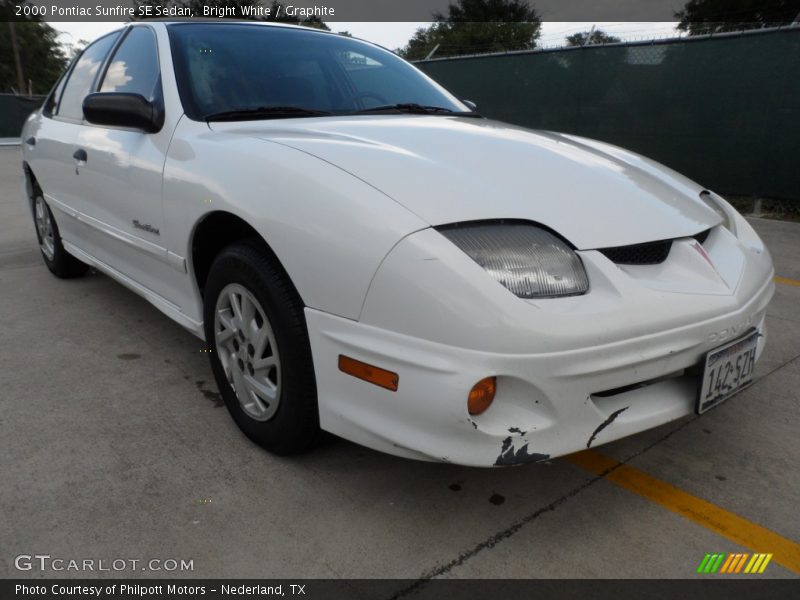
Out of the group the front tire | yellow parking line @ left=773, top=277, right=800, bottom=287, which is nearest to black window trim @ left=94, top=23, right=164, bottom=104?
the front tire

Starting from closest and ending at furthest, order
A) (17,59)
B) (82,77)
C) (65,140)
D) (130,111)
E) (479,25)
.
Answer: (130,111) → (65,140) → (82,77) → (17,59) → (479,25)

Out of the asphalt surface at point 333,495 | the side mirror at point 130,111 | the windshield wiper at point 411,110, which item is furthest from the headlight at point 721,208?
the side mirror at point 130,111

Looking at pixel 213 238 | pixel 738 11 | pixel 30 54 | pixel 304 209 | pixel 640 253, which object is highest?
pixel 738 11

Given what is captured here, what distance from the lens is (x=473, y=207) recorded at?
5.36 ft

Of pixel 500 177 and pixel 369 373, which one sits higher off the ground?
pixel 500 177

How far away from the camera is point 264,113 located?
2.38 metres

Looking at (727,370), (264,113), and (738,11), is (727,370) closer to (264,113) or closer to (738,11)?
(264,113)

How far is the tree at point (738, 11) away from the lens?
24500 millimetres

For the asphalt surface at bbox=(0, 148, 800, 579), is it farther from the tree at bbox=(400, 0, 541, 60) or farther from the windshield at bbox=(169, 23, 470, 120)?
the tree at bbox=(400, 0, 541, 60)

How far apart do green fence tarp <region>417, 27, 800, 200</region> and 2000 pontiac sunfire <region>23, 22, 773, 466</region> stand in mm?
5248

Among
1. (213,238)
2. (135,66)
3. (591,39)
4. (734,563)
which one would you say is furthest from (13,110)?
(734,563)

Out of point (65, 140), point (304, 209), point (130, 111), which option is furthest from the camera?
point (65, 140)

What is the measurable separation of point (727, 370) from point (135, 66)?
8.97 ft

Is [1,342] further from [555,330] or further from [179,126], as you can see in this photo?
[555,330]
